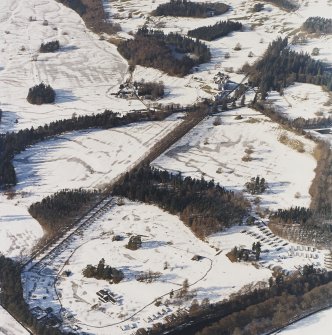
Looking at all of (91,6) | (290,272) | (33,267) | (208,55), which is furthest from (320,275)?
(91,6)

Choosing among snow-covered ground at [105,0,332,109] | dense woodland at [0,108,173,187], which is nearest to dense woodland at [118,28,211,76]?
snow-covered ground at [105,0,332,109]

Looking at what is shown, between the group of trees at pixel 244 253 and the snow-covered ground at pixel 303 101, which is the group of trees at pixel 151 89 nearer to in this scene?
the snow-covered ground at pixel 303 101

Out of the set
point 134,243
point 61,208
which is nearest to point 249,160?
point 134,243

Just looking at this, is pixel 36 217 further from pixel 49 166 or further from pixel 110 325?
pixel 110 325

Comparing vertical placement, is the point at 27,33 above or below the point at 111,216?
above

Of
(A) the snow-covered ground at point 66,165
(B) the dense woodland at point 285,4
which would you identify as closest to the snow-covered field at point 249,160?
(A) the snow-covered ground at point 66,165

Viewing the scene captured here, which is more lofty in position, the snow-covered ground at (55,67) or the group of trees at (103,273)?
the snow-covered ground at (55,67)

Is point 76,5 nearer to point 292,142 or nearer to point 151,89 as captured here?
point 151,89
